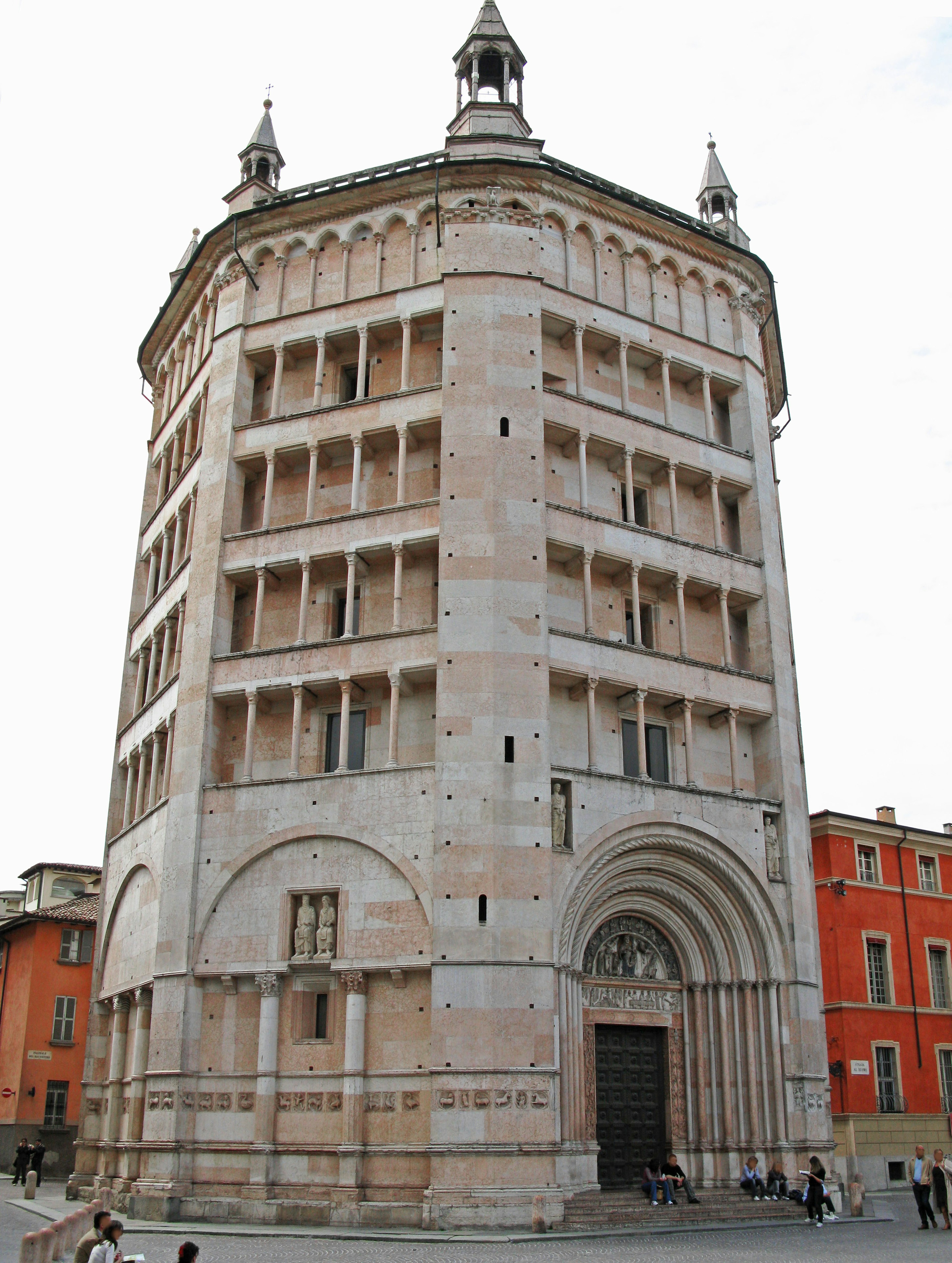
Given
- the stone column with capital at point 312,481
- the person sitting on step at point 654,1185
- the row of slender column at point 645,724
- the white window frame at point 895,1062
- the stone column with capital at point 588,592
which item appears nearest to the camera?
the person sitting on step at point 654,1185

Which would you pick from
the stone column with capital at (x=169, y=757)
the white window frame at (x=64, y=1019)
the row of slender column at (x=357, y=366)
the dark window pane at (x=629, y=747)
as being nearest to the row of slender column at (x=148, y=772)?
the stone column with capital at (x=169, y=757)

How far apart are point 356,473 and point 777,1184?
19618 millimetres


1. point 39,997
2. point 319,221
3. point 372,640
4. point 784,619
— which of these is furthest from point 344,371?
point 39,997

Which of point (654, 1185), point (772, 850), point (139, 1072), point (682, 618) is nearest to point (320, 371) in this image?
point (682, 618)

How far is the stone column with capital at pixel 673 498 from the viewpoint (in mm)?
33125

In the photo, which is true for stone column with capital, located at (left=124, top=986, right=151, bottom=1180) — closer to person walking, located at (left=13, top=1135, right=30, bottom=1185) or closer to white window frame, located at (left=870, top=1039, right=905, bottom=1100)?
person walking, located at (left=13, top=1135, right=30, bottom=1185)

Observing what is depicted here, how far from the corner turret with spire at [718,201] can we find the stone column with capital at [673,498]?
401 inches

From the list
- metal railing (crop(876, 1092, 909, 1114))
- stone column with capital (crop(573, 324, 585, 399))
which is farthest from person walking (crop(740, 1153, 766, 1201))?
stone column with capital (crop(573, 324, 585, 399))

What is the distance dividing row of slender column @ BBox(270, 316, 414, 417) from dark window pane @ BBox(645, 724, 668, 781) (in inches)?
427

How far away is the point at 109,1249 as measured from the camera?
A: 1320cm

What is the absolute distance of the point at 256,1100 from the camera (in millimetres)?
26766

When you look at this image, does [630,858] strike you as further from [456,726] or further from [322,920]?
[322,920]

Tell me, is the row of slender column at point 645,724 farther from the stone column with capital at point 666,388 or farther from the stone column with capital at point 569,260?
the stone column with capital at point 569,260

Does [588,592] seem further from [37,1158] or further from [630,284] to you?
[37,1158]
